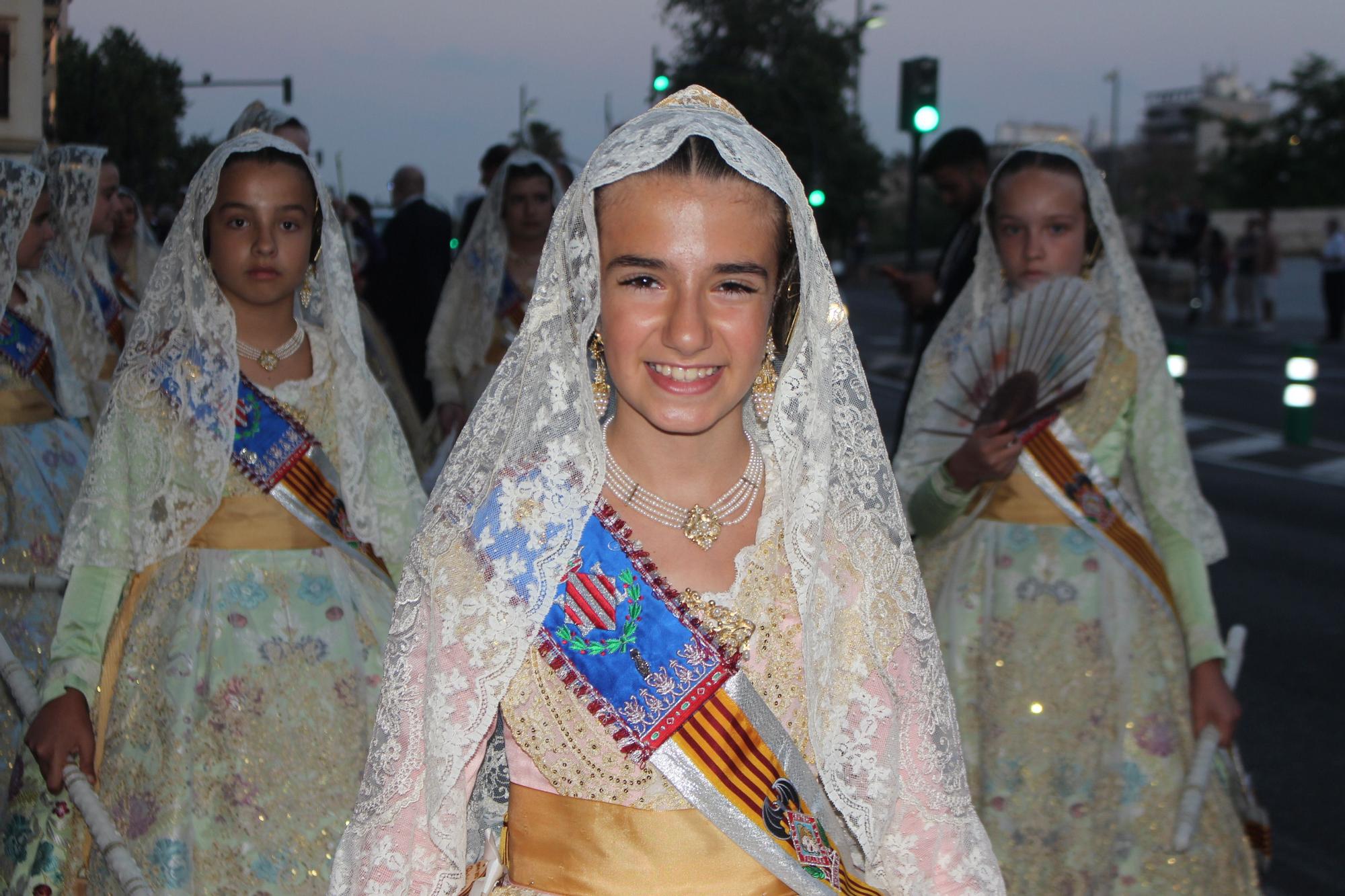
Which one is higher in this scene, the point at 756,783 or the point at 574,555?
the point at 574,555

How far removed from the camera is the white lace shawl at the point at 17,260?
18.1 ft

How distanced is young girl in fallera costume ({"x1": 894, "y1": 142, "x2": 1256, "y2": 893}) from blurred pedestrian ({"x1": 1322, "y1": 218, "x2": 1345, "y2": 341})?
67.8 feet

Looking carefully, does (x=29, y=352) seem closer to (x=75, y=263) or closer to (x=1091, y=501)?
(x=75, y=263)

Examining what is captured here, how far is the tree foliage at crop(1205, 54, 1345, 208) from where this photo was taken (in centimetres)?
4972

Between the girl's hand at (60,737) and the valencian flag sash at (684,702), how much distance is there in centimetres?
145

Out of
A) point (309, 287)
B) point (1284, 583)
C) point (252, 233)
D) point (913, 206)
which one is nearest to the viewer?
point (252, 233)

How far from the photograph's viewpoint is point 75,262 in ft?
21.6

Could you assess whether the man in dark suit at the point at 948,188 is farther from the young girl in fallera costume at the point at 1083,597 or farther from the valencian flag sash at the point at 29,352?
the valencian flag sash at the point at 29,352

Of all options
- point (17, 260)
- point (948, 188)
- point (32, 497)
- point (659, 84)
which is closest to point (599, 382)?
point (32, 497)

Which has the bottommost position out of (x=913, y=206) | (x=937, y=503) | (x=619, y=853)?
(x=619, y=853)

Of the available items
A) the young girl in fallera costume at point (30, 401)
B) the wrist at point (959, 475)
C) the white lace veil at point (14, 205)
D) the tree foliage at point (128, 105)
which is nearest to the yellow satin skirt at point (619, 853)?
the wrist at point (959, 475)

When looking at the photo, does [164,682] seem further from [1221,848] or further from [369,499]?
[1221,848]

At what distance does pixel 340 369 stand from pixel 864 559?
2086 mm

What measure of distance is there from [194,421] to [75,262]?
331 centimetres
